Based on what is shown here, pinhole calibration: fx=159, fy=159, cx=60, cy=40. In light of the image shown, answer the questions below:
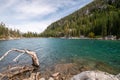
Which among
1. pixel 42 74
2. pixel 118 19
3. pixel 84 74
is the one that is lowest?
pixel 42 74

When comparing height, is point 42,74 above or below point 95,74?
below

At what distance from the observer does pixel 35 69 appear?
2564cm

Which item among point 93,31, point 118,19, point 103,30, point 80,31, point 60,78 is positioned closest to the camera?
point 60,78

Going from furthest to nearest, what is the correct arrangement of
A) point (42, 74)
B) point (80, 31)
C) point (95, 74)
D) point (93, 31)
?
point (80, 31) → point (93, 31) → point (42, 74) → point (95, 74)

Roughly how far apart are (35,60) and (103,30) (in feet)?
391

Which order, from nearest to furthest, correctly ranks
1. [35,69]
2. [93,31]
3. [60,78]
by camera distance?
[60,78] → [35,69] → [93,31]

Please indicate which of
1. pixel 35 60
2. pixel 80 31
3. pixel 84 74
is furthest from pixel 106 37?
pixel 84 74

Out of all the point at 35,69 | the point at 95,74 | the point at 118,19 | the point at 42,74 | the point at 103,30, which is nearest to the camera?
the point at 95,74

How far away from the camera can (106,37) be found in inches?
5266

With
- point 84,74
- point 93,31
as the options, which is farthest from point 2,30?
point 84,74

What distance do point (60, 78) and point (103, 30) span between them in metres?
123

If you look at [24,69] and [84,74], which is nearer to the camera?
[84,74]

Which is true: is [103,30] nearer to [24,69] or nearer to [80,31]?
[80,31]

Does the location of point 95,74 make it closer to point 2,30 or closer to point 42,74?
point 42,74
